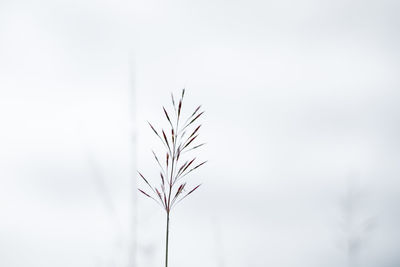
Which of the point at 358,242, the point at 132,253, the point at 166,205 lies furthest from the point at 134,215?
the point at 358,242

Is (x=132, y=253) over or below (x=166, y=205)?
below

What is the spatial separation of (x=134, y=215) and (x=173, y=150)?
3.23ft

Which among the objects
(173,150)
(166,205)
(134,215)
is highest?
(173,150)

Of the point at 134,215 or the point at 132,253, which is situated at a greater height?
the point at 134,215

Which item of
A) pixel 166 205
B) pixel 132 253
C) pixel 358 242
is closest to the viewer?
pixel 166 205

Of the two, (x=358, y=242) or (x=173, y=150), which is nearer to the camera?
(x=173, y=150)

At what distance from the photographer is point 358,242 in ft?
7.15

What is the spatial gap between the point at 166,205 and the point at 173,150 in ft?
0.54

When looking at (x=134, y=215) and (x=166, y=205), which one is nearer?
(x=166, y=205)

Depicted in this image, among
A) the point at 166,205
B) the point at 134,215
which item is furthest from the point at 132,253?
the point at 166,205

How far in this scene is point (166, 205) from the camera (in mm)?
986

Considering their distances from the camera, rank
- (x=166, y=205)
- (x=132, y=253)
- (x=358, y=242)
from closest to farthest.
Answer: (x=166, y=205)
(x=132, y=253)
(x=358, y=242)

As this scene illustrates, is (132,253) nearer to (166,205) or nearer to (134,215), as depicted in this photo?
(134,215)

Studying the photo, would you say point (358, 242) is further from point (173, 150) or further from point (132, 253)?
point (173, 150)
